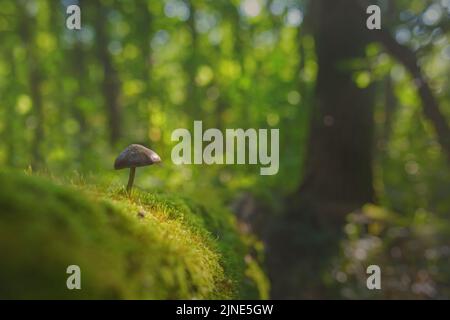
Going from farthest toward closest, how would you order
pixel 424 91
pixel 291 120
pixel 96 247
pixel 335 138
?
pixel 291 120 → pixel 335 138 → pixel 424 91 → pixel 96 247

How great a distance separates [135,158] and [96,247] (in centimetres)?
73

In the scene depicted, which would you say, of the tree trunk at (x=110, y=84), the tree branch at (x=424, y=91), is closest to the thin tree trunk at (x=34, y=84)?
the tree trunk at (x=110, y=84)

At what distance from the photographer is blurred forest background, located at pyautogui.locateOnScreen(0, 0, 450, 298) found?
5.41 metres

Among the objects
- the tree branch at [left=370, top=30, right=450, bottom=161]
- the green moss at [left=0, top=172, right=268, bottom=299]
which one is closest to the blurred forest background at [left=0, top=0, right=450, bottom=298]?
the tree branch at [left=370, top=30, right=450, bottom=161]

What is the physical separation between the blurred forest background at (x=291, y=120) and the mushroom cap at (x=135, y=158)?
0.63 feet

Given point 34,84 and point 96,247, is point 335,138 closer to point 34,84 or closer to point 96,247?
point 96,247

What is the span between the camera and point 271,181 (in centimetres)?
677

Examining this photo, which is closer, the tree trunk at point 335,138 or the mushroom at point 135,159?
the mushroom at point 135,159

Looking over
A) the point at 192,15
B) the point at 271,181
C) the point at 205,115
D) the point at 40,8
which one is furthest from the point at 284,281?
the point at 40,8

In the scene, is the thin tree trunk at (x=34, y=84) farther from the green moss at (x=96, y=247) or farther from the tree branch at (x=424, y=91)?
the green moss at (x=96, y=247)

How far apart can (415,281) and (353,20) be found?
376cm

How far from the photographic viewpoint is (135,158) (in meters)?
1.96

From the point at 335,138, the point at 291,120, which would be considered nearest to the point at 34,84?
the point at 291,120

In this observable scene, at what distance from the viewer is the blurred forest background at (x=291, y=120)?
17.7ft
